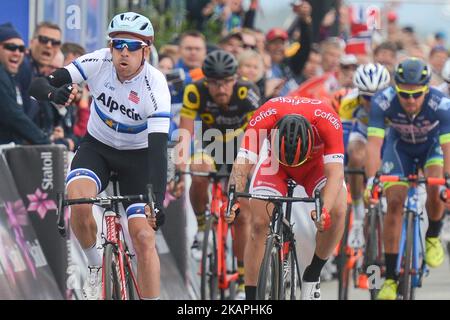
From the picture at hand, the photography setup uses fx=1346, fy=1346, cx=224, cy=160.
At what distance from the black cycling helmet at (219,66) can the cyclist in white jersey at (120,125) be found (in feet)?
8.28

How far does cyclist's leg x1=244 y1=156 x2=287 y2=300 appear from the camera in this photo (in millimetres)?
9914

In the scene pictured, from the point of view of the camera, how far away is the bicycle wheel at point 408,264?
11.9 m

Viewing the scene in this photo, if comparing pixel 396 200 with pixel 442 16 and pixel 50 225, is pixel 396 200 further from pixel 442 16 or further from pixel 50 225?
pixel 442 16

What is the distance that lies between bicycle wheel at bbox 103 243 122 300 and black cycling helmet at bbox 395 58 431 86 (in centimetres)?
377

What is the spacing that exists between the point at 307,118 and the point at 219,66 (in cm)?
266

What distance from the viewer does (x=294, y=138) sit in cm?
925

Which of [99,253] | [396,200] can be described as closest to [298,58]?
[396,200]

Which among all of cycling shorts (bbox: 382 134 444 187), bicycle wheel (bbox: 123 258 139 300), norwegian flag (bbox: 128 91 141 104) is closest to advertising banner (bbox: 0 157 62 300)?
bicycle wheel (bbox: 123 258 139 300)

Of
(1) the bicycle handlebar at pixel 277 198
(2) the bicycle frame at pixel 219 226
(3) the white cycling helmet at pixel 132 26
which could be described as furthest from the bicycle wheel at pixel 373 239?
(3) the white cycling helmet at pixel 132 26

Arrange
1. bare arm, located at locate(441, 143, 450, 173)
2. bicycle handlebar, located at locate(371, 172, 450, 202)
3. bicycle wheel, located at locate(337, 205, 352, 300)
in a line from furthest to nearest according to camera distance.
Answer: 1. bicycle wheel, located at locate(337, 205, 352, 300)
2. bare arm, located at locate(441, 143, 450, 173)
3. bicycle handlebar, located at locate(371, 172, 450, 202)

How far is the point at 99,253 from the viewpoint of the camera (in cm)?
956

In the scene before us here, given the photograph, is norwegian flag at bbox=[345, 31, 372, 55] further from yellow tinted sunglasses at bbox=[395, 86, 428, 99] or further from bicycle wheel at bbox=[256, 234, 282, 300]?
bicycle wheel at bbox=[256, 234, 282, 300]

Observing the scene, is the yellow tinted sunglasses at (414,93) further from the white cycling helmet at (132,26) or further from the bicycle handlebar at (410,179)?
the white cycling helmet at (132,26)

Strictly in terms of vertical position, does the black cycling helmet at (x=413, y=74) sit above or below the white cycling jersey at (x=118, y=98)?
above
